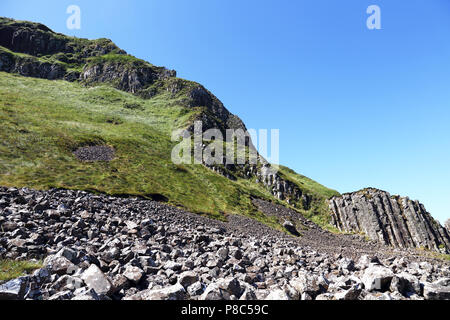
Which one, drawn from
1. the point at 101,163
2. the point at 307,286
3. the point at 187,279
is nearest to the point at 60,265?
the point at 187,279

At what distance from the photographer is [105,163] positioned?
5419cm

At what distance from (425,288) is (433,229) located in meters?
80.8

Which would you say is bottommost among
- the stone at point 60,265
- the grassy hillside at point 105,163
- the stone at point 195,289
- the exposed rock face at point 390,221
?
the exposed rock face at point 390,221

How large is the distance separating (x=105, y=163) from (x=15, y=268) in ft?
165

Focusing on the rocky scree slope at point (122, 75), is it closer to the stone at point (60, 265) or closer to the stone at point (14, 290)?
the stone at point (60, 265)

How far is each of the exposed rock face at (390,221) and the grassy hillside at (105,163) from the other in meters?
19.7

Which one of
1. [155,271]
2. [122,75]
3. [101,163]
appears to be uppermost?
[122,75]

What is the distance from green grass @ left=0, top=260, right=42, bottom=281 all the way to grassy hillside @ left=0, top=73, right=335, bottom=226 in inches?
1114

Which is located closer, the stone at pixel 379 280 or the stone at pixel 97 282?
the stone at pixel 97 282

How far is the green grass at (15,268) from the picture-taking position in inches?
317

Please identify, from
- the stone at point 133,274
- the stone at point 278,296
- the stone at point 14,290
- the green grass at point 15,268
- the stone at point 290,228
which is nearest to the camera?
the stone at point 14,290

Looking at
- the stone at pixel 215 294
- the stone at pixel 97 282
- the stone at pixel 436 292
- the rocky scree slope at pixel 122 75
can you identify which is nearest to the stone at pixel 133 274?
the stone at pixel 97 282

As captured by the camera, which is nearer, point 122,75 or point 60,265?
point 60,265

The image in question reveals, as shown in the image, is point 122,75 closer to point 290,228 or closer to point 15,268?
point 290,228
